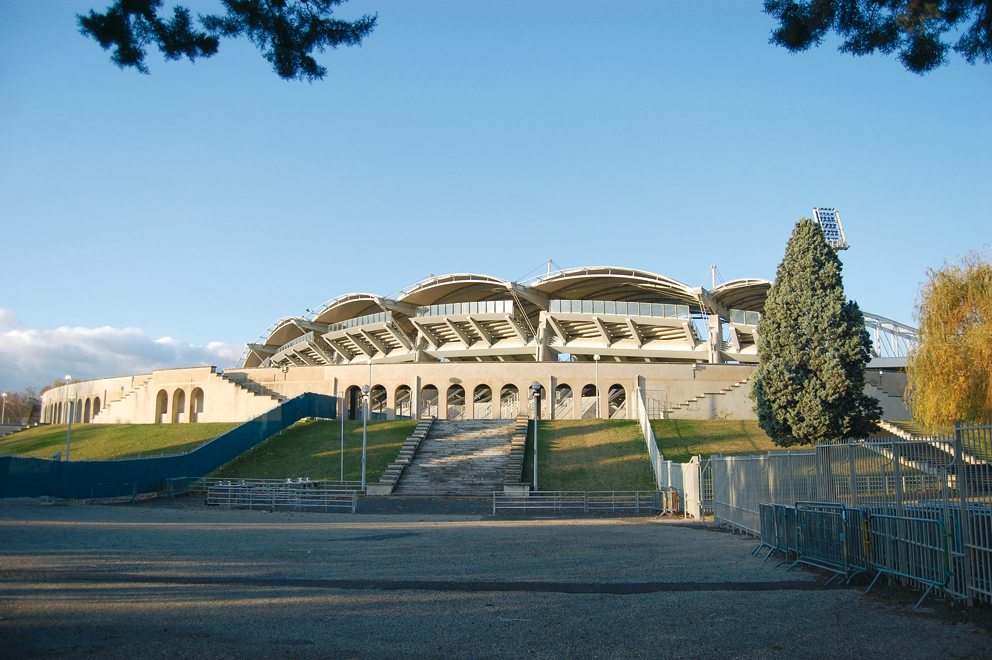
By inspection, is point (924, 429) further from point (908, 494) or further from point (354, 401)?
point (354, 401)

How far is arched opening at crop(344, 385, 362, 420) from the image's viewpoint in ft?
175

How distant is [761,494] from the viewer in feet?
53.7

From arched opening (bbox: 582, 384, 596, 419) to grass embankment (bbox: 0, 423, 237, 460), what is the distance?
22842mm

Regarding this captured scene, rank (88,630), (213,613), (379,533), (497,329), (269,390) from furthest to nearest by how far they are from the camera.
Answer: (497,329) < (269,390) < (379,533) < (213,613) < (88,630)

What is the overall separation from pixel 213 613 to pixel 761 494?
12.3 m

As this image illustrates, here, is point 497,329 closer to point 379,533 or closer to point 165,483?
point 165,483

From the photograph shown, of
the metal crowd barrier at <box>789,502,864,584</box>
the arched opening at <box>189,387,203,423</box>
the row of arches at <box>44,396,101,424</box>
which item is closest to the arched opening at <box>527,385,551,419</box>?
the arched opening at <box>189,387,203,423</box>

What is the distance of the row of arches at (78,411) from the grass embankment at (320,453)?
33652mm

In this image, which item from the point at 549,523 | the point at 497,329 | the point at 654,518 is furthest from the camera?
the point at 497,329

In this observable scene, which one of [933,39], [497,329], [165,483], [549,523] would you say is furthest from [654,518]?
[497,329]

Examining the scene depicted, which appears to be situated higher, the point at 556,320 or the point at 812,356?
the point at 556,320

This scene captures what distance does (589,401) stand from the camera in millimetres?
52844

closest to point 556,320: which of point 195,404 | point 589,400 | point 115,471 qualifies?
point 589,400

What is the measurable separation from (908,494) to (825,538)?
1.66 meters
